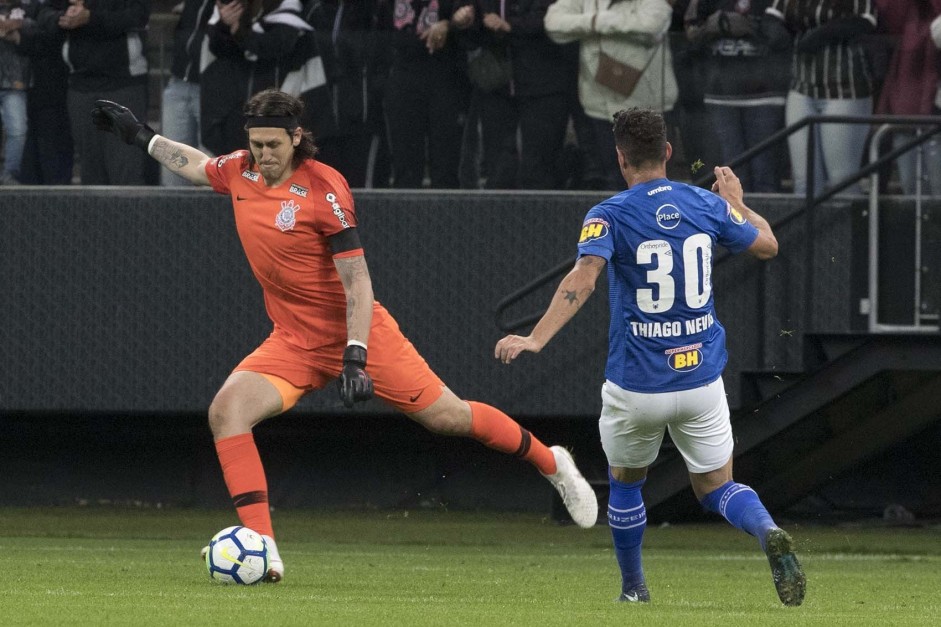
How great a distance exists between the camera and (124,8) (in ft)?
42.0

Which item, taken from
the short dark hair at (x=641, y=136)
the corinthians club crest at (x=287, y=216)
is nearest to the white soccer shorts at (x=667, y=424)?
the short dark hair at (x=641, y=136)

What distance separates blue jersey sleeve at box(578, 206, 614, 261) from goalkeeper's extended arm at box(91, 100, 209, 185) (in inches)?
102

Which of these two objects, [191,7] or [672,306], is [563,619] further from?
[191,7]

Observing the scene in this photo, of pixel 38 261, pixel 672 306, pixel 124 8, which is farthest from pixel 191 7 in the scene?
pixel 672 306

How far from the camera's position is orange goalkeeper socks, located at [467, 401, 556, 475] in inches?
366

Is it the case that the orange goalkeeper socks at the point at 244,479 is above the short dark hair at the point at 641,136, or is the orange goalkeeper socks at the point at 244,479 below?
below

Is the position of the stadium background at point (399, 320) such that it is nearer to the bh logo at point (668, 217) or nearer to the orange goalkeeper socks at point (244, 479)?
the orange goalkeeper socks at point (244, 479)

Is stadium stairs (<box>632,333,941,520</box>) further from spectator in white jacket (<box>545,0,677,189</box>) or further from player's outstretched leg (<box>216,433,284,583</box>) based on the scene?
player's outstretched leg (<box>216,433,284,583</box>)

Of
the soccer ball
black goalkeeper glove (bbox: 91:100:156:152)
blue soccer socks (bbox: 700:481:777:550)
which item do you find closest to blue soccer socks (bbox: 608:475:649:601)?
blue soccer socks (bbox: 700:481:777:550)

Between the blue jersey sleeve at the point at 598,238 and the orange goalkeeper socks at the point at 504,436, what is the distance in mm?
2201

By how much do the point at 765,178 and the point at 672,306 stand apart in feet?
17.1

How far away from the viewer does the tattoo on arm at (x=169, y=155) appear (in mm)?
9266

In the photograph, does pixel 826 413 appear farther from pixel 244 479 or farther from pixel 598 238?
pixel 598 238

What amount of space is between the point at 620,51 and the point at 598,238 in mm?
5257
